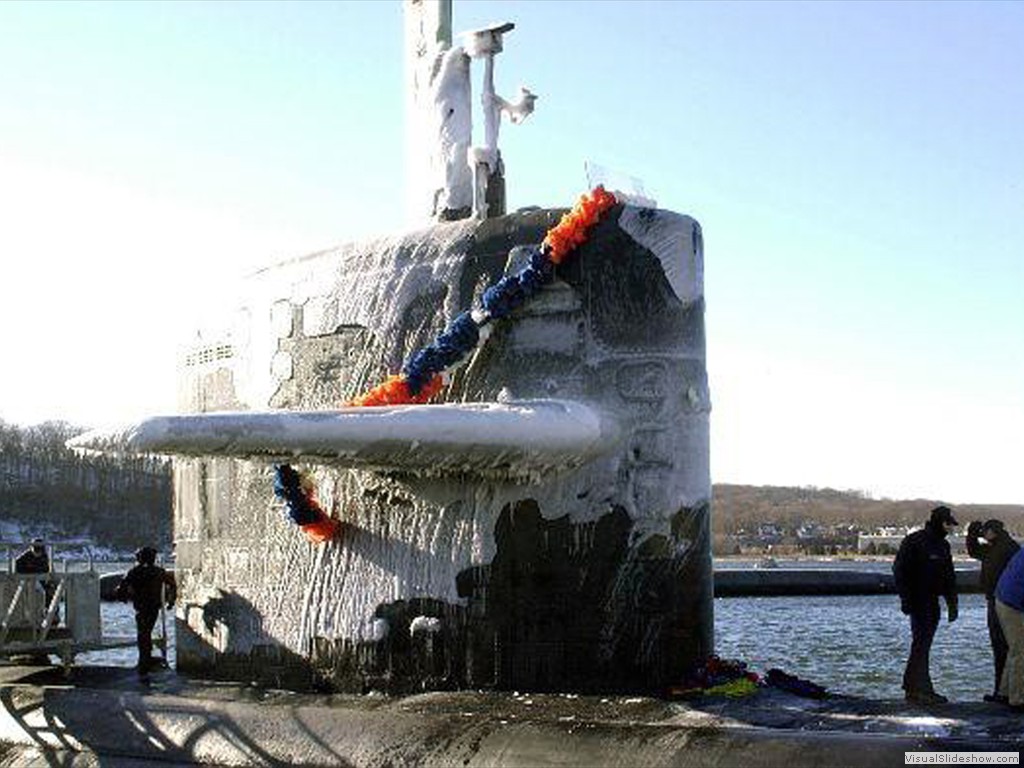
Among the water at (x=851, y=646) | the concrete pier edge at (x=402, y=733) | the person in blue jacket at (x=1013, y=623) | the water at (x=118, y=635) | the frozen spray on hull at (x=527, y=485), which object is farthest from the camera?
the water at (x=118, y=635)

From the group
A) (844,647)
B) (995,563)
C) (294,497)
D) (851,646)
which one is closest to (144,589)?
(294,497)

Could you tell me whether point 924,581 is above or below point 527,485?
below

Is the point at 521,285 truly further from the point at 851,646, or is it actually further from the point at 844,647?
the point at 851,646

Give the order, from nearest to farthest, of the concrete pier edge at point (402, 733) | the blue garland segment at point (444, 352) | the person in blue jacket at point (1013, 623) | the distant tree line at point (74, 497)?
the concrete pier edge at point (402, 733) < the person in blue jacket at point (1013, 623) < the blue garland segment at point (444, 352) < the distant tree line at point (74, 497)

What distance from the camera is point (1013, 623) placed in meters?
7.59

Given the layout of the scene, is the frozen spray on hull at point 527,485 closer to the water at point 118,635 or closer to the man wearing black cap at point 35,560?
the water at point 118,635

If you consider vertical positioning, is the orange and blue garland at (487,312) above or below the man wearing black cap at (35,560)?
above

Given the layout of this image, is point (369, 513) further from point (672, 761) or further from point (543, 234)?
point (672, 761)

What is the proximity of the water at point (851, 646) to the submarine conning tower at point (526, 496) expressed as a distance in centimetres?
664

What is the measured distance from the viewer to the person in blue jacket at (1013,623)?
738cm

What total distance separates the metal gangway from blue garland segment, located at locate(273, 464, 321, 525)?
9.66 ft

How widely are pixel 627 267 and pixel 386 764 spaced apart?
3.04m

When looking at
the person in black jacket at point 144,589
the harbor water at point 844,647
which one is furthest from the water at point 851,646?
the person in black jacket at point 144,589

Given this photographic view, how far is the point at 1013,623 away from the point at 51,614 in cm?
718
